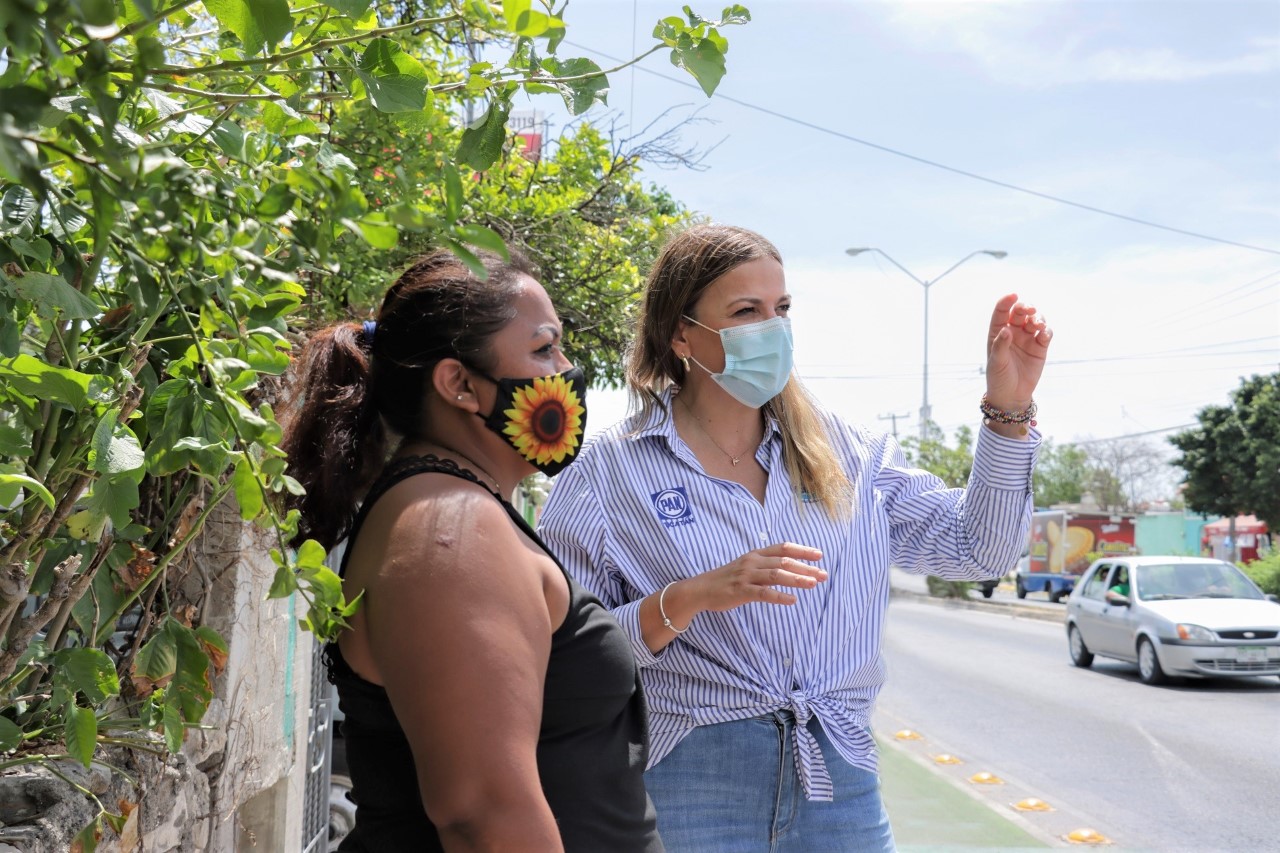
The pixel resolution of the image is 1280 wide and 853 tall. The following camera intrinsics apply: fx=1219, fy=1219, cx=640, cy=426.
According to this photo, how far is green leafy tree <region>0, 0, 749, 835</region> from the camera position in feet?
2.86

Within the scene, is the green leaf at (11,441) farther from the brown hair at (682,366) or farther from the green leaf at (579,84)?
the brown hair at (682,366)

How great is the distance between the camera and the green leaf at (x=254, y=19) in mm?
1058

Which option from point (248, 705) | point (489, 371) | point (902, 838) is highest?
point (489, 371)

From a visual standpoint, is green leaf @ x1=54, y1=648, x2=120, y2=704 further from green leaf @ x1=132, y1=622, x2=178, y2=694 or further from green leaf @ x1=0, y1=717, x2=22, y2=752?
green leaf @ x1=0, y1=717, x2=22, y2=752

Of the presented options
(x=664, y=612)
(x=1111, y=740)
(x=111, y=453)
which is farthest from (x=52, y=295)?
(x=1111, y=740)

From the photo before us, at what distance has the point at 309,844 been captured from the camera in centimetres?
462

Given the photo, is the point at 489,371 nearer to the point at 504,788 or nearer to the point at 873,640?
the point at 504,788

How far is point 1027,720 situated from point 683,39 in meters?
11.3

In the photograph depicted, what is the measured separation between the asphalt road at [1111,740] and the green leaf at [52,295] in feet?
22.5

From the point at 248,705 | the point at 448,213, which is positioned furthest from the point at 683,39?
the point at 248,705

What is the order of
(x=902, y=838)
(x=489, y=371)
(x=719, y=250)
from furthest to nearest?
(x=902, y=838), (x=719, y=250), (x=489, y=371)

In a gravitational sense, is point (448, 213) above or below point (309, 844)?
above

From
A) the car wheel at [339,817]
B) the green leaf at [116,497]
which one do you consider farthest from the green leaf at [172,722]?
the car wheel at [339,817]

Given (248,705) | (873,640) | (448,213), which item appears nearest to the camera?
(448,213)
